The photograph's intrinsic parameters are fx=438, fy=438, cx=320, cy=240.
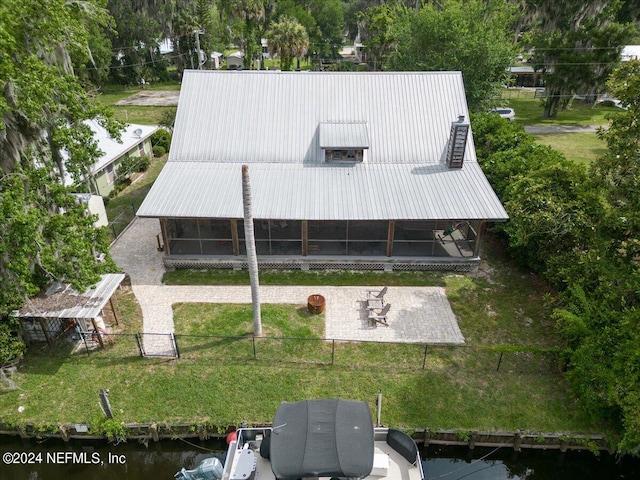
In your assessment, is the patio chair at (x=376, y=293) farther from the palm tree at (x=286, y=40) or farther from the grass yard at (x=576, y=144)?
the palm tree at (x=286, y=40)

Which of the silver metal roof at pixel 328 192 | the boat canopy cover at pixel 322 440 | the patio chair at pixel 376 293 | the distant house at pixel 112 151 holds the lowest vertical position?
the patio chair at pixel 376 293

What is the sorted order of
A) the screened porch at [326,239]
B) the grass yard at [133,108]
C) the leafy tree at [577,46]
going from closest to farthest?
the screened porch at [326,239]
the leafy tree at [577,46]
the grass yard at [133,108]

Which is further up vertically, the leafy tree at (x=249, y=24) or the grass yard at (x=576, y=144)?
the leafy tree at (x=249, y=24)

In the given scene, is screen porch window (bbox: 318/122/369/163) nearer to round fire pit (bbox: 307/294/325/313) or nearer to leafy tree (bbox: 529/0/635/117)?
round fire pit (bbox: 307/294/325/313)

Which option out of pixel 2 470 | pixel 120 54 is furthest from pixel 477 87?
pixel 120 54

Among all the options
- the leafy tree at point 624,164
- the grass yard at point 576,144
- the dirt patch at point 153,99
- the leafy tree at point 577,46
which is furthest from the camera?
the dirt patch at point 153,99

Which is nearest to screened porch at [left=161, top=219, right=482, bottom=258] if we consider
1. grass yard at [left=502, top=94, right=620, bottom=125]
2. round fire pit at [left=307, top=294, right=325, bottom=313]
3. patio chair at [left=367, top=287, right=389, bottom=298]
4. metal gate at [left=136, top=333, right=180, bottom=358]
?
patio chair at [left=367, top=287, right=389, bottom=298]

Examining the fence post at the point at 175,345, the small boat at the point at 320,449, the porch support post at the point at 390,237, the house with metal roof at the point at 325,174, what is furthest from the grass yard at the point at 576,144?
the fence post at the point at 175,345
